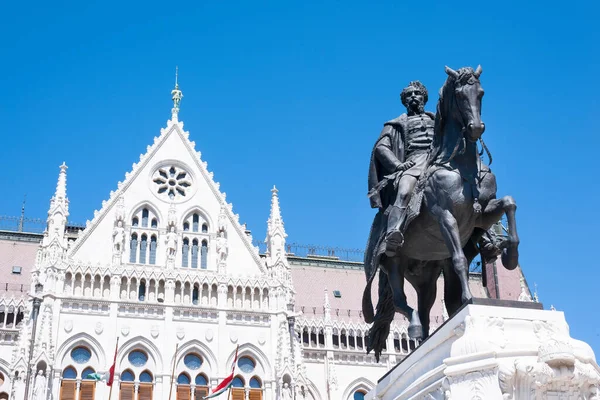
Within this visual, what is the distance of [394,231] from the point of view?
Result: 330 inches

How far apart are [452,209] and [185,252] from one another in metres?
31.4

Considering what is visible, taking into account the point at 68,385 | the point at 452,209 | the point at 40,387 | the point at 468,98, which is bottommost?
the point at 452,209

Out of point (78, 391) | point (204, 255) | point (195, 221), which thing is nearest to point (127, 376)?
point (78, 391)

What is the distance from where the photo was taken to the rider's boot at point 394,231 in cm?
839

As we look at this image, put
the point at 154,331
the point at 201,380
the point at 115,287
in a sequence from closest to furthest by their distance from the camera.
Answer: the point at 154,331 < the point at 201,380 < the point at 115,287

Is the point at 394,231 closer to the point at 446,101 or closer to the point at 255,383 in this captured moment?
the point at 446,101

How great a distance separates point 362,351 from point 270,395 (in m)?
9.06

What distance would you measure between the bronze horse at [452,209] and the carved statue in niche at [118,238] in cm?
2966

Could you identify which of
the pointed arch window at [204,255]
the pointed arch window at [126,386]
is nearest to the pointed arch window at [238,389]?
the pointed arch window at [126,386]

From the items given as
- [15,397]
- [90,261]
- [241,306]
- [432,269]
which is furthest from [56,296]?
[432,269]

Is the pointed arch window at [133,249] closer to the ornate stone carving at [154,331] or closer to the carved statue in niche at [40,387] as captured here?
the ornate stone carving at [154,331]

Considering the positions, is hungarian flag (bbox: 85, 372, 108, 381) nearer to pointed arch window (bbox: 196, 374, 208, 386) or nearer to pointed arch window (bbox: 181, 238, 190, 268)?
pointed arch window (bbox: 196, 374, 208, 386)

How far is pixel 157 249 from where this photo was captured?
3806cm

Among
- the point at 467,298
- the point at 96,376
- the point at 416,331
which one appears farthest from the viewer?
the point at 96,376
